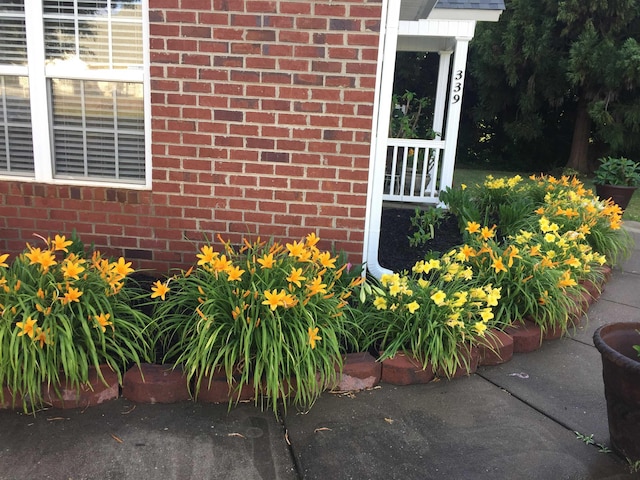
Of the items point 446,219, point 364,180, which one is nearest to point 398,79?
point 446,219

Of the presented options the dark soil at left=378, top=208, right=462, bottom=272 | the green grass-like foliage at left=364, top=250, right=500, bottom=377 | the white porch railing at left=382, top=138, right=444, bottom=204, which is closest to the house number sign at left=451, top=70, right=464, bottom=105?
the white porch railing at left=382, top=138, right=444, bottom=204

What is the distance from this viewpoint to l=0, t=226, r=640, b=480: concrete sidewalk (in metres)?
2.24

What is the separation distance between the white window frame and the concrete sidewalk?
A: 64.8 inches

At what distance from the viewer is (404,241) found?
5168 mm

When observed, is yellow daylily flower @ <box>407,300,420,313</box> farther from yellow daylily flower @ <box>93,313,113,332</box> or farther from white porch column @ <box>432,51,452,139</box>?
white porch column @ <box>432,51,452,139</box>

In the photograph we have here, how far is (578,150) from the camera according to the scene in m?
17.0

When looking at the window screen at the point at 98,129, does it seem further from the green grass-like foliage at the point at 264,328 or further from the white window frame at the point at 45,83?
the green grass-like foliage at the point at 264,328

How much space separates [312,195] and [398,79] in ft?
64.9

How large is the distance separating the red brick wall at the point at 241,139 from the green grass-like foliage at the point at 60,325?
713 millimetres

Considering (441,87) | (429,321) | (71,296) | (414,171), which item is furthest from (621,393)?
(441,87)

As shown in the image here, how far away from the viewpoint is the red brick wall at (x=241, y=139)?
126 inches

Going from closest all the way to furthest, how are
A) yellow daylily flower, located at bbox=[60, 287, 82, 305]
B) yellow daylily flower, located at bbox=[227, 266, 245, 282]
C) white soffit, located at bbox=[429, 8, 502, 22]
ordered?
yellow daylily flower, located at bbox=[60, 287, 82, 305] < yellow daylily flower, located at bbox=[227, 266, 245, 282] < white soffit, located at bbox=[429, 8, 502, 22]

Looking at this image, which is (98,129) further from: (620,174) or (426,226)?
(620,174)

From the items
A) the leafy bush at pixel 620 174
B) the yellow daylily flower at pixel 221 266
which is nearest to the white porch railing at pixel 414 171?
the leafy bush at pixel 620 174
